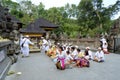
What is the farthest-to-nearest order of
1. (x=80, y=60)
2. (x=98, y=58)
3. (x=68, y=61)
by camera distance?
(x=98, y=58) → (x=68, y=61) → (x=80, y=60)

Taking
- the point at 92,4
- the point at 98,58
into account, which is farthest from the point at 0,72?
the point at 92,4

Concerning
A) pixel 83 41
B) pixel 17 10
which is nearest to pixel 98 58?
pixel 83 41

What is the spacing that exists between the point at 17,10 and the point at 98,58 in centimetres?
4241

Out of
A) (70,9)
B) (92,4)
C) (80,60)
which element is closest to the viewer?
(80,60)

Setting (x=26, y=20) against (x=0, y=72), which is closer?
(x=0, y=72)

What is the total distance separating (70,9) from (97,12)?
14.0m

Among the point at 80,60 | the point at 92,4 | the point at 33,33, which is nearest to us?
the point at 80,60

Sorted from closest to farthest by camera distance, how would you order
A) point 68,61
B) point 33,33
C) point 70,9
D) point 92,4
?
point 68,61
point 33,33
point 92,4
point 70,9

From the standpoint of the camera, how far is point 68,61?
13.1 m

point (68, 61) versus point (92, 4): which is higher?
point (92, 4)

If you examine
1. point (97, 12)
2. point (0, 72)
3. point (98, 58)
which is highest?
point (97, 12)

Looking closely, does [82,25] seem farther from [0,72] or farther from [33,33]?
[0,72]

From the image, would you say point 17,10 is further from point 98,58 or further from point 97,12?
point 98,58

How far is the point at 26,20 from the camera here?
5000 cm
